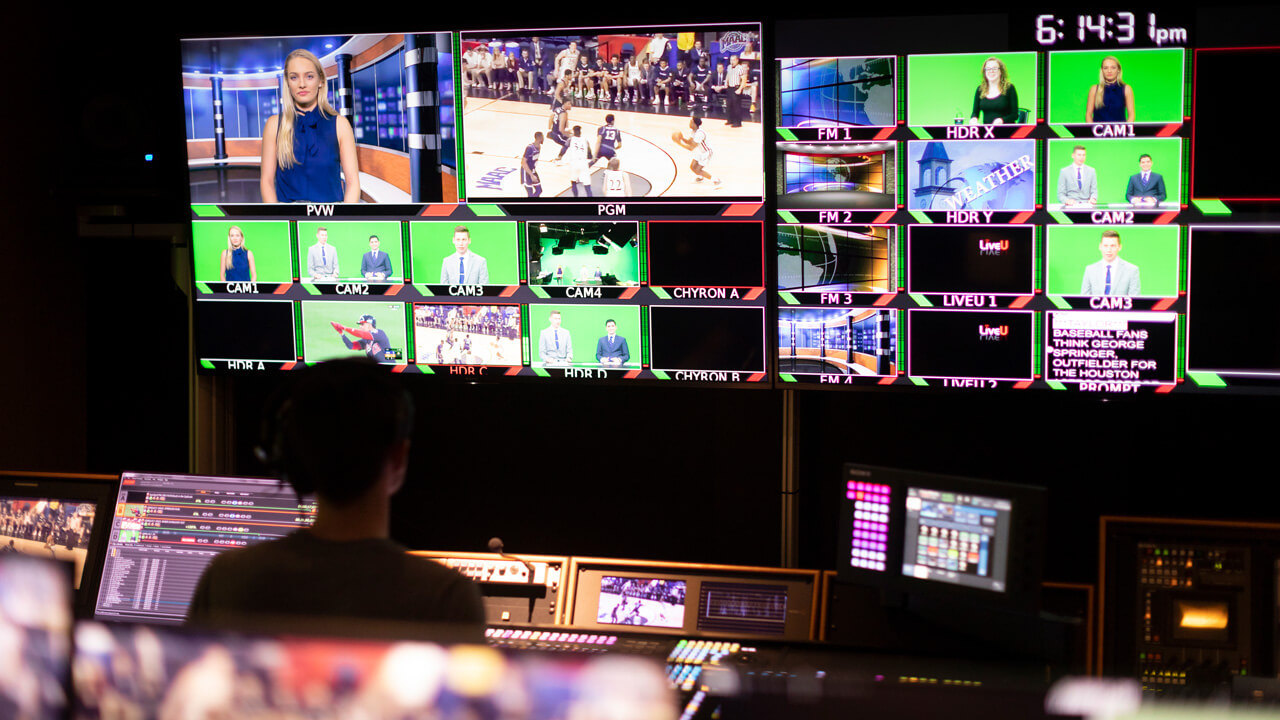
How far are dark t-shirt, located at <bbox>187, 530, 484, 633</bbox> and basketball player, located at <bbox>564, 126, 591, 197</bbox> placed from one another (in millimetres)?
1888

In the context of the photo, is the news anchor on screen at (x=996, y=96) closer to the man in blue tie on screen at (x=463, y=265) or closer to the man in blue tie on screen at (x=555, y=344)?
the man in blue tie on screen at (x=555, y=344)

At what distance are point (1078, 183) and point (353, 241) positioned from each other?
83.7 inches

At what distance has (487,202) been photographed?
3137mm

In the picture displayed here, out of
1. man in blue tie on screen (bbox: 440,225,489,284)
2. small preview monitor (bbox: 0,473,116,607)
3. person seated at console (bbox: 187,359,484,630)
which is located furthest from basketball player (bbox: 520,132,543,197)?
person seated at console (bbox: 187,359,484,630)

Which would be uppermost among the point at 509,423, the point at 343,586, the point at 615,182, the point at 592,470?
the point at 615,182

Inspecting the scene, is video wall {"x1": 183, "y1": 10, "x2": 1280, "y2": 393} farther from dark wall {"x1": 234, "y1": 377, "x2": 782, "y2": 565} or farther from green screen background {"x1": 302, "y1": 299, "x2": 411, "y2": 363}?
dark wall {"x1": 234, "y1": 377, "x2": 782, "y2": 565}

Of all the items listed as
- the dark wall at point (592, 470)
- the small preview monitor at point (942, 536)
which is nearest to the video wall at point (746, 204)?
the dark wall at point (592, 470)

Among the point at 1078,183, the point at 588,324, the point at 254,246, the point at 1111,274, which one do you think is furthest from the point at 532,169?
the point at 1111,274

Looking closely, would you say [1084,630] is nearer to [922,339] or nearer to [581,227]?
[922,339]

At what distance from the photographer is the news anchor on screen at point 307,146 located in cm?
319

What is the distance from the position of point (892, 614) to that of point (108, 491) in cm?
205

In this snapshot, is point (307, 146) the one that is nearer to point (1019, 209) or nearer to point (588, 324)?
point (588, 324)

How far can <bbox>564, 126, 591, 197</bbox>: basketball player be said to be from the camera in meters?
3.07

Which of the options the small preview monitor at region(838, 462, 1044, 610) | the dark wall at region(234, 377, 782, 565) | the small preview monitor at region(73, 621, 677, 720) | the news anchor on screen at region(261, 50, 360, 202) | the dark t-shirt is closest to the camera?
the small preview monitor at region(73, 621, 677, 720)
